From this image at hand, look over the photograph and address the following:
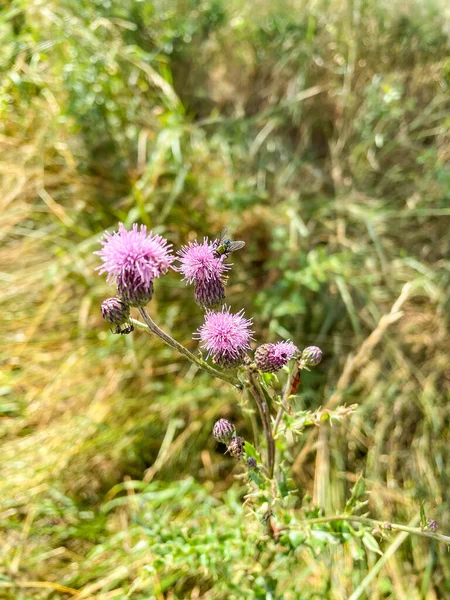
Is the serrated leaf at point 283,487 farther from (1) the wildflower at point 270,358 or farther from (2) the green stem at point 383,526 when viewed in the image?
(1) the wildflower at point 270,358

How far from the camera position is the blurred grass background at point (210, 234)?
2.05 m

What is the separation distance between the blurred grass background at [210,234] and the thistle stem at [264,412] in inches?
31.9

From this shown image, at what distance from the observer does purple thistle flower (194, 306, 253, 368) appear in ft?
3.39

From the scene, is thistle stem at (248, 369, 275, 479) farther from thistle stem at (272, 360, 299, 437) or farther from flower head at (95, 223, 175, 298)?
flower head at (95, 223, 175, 298)

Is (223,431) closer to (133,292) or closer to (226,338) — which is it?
(226,338)

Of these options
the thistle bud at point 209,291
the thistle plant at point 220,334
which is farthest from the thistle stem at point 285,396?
the thistle bud at point 209,291

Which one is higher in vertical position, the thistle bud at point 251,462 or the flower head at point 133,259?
the flower head at point 133,259

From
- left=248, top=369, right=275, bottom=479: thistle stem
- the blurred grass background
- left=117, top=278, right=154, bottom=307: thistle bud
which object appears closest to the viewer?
left=117, top=278, right=154, bottom=307: thistle bud

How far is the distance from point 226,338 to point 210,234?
1542mm

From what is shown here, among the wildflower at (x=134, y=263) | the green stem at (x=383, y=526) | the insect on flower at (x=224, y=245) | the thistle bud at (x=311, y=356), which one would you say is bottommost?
the green stem at (x=383, y=526)

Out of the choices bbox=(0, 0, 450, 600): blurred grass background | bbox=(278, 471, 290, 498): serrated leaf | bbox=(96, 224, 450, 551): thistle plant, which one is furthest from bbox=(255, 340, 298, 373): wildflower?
bbox=(0, 0, 450, 600): blurred grass background

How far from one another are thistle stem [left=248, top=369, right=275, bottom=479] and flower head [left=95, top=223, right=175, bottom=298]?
10.5 inches

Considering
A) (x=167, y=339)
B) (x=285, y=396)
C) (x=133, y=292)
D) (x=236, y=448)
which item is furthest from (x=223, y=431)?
(x=133, y=292)

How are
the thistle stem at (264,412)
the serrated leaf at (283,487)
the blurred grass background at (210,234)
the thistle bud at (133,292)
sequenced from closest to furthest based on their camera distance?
the thistle bud at (133,292)
the thistle stem at (264,412)
the serrated leaf at (283,487)
the blurred grass background at (210,234)
